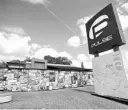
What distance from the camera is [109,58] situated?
25.3 ft

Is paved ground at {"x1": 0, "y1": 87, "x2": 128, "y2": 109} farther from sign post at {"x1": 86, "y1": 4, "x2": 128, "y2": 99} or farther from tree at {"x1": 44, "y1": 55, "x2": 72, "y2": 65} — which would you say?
tree at {"x1": 44, "y1": 55, "x2": 72, "y2": 65}

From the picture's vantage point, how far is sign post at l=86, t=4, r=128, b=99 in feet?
22.1

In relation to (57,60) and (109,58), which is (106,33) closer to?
(109,58)

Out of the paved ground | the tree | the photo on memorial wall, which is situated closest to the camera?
the paved ground

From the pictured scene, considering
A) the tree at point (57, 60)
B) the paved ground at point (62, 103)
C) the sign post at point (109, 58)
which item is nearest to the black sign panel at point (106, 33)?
the sign post at point (109, 58)

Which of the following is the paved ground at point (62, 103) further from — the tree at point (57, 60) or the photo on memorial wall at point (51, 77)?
the tree at point (57, 60)

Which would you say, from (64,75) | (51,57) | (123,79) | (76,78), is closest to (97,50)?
(123,79)

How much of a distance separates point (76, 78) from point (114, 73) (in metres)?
9.76

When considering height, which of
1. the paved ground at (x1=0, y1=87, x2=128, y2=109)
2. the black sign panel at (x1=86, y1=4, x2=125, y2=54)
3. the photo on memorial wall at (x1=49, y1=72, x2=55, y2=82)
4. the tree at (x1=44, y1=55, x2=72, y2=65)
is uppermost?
the tree at (x1=44, y1=55, x2=72, y2=65)

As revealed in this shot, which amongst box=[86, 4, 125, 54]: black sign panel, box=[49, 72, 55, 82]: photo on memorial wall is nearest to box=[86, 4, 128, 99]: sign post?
box=[86, 4, 125, 54]: black sign panel

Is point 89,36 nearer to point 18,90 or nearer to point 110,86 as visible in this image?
point 110,86

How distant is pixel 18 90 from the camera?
11.5m

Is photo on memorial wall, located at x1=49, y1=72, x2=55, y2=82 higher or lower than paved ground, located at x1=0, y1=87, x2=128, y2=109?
higher

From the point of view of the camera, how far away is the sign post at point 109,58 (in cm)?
675
